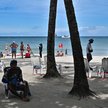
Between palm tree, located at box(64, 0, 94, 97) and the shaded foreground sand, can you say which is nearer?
the shaded foreground sand

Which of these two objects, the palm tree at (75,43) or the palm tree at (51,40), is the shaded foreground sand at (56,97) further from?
the palm tree at (51,40)

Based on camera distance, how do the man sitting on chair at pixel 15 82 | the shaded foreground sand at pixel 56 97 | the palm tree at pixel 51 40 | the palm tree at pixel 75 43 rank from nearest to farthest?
the shaded foreground sand at pixel 56 97 → the man sitting on chair at pixel 15 82 → the palm tree at pixel 75 43 → the palm tree at pixel 51 40

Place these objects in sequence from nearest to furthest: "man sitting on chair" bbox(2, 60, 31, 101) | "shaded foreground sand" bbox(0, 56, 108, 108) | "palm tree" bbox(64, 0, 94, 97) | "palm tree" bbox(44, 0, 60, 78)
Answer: "shaded foreground sand" bbox(0, 56, 108, 108)
"man sitting on chair" bbox(2, 60, 31, 101)
"palm tree" bbox(64, 0, 94, 97)
"palm tree" bbox(44, 0, 60, 78)

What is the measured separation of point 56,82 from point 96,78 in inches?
75.8

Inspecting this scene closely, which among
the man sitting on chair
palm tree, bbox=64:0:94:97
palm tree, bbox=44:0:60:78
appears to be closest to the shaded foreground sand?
the man sitting on chair

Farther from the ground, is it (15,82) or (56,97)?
(15,82)

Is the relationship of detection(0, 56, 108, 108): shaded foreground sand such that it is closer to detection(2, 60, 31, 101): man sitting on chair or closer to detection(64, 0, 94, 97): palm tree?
detection(2, 60, 31, 101): man sitting on chair

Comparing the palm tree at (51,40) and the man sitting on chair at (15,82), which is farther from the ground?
the palm tree at (51,40)

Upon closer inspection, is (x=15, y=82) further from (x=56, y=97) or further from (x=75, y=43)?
(x=75, y=43)

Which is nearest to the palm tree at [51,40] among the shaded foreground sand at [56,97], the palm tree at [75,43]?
the shaded foreground sand at [56,97]

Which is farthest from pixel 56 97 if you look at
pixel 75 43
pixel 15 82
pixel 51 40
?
pixel 51 40

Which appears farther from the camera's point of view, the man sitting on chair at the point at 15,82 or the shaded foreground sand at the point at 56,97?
the man sitting on chair at the point at 15,82

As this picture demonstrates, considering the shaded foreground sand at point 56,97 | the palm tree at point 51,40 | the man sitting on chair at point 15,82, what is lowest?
the shaded foreground sand at point 56,97

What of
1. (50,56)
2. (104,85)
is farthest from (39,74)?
(104,85)
